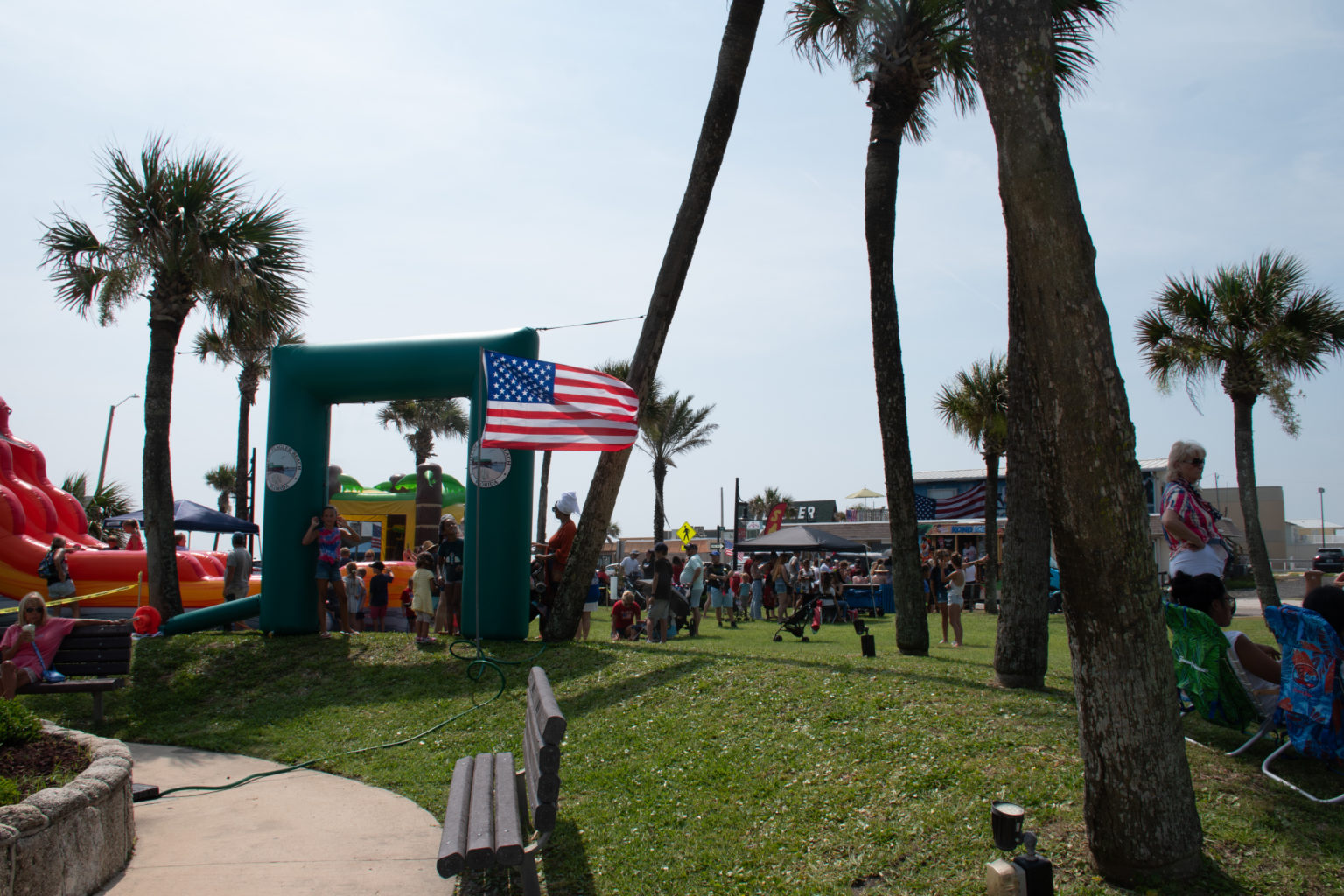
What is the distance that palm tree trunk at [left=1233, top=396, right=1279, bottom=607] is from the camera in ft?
49.5

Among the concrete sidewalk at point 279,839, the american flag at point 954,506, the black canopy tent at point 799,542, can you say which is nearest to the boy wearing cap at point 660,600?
the concrete sidewalk at point 279,839

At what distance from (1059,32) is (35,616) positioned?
11235mm

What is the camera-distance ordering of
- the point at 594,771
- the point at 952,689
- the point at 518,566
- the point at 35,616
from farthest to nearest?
the point at 518,566
the point at 35,616
the point at 952,689
the point at 594,771

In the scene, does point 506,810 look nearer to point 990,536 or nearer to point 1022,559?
point 1022,559

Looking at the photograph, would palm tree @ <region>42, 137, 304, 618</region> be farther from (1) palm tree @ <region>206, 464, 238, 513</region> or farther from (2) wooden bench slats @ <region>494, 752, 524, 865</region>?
(1) palm tree @ <region>206, 464, 238, 513</region>

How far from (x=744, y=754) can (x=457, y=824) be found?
231 cm

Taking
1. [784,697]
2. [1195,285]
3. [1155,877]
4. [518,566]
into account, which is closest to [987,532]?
[1195,285]

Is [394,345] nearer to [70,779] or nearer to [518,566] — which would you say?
[518,566]

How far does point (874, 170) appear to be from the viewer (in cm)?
1048

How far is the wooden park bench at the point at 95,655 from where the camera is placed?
7914mm

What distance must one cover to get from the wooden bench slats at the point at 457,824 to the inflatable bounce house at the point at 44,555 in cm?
1115

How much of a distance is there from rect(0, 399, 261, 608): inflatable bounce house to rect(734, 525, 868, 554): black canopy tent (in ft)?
38.8

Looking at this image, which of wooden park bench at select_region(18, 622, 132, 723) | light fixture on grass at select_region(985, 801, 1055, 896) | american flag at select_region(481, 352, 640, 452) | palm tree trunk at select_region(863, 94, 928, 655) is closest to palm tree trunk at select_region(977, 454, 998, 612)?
palm tree trunk at select_region(863, 94, 928, 655)

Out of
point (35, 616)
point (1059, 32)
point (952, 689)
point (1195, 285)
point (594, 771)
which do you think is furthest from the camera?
point (1195, 285)
